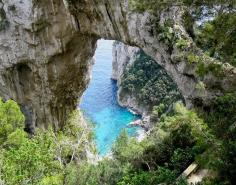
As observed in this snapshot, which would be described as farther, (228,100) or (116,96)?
(116,96)

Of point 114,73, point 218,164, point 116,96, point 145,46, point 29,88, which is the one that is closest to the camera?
point 218,164

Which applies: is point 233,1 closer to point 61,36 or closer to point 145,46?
point 145,46

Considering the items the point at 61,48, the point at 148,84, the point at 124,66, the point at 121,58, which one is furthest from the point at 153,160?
the point at 121,58

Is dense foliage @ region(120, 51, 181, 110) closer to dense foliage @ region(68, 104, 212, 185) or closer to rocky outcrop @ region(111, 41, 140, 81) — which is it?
rocky outcrop @ region(111, 41, 140, 81)

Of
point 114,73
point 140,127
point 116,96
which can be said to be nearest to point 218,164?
point 140,127

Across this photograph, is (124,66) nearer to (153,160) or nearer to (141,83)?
(141,83)

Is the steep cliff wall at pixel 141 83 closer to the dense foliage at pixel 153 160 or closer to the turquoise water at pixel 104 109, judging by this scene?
the turquoise water at pixel 104 109

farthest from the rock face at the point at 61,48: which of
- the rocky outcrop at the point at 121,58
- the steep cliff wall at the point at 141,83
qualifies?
the rocky outcrop at the point at 121,58
